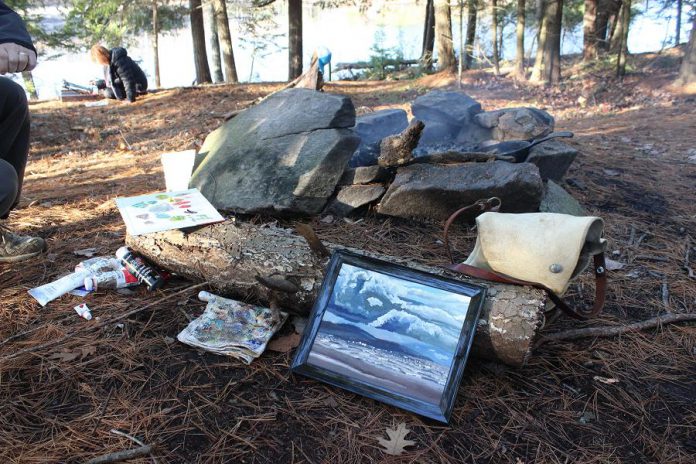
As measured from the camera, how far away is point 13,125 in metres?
2.60

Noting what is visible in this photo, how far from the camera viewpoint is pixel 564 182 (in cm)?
392

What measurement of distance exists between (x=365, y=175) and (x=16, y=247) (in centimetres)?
219

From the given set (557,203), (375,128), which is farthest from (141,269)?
(557,203)

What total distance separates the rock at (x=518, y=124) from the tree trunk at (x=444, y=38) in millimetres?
6678

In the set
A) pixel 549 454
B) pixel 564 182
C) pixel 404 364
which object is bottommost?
pixel 549 454

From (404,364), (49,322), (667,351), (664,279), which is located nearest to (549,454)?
(404,364)

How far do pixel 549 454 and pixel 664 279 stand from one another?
161 centimetres

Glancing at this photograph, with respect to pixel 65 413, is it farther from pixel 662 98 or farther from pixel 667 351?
pixel 662 98

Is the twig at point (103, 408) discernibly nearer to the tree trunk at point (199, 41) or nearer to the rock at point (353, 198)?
the rock at point (353, 198)

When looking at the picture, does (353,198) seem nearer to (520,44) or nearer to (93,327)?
(93,327)

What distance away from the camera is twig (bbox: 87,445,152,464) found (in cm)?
140

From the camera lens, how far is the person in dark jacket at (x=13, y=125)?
1.99 meters

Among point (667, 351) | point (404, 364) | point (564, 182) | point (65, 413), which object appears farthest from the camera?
point (564, 182)

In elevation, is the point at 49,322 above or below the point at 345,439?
above
